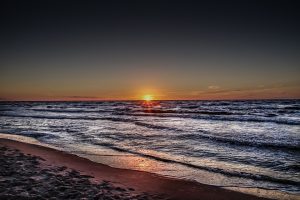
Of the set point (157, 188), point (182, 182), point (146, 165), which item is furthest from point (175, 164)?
point (157, 188)

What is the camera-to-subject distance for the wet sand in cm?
559

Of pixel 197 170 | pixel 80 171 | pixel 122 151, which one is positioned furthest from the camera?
pixel 122 151

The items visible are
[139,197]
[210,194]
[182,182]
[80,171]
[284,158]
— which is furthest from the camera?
[284,158]

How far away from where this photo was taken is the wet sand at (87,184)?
5.59 meters

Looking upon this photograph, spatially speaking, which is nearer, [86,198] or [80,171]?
[86,198]

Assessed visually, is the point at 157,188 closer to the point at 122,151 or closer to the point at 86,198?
the point at 86,198

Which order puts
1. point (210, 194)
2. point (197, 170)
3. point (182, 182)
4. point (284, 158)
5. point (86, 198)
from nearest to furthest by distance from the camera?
point (86, 198) → point (210, 194) → point (182, 182) → point (197, 170) → point (284, 158)

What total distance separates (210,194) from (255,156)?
4.98 metres

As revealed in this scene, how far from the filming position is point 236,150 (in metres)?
11.7

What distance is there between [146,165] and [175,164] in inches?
37.4

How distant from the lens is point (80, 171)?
7.73 m

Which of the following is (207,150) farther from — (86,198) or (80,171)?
(86,198)

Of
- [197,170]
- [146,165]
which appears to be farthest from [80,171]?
[197,170]

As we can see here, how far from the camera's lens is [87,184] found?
250 inches
